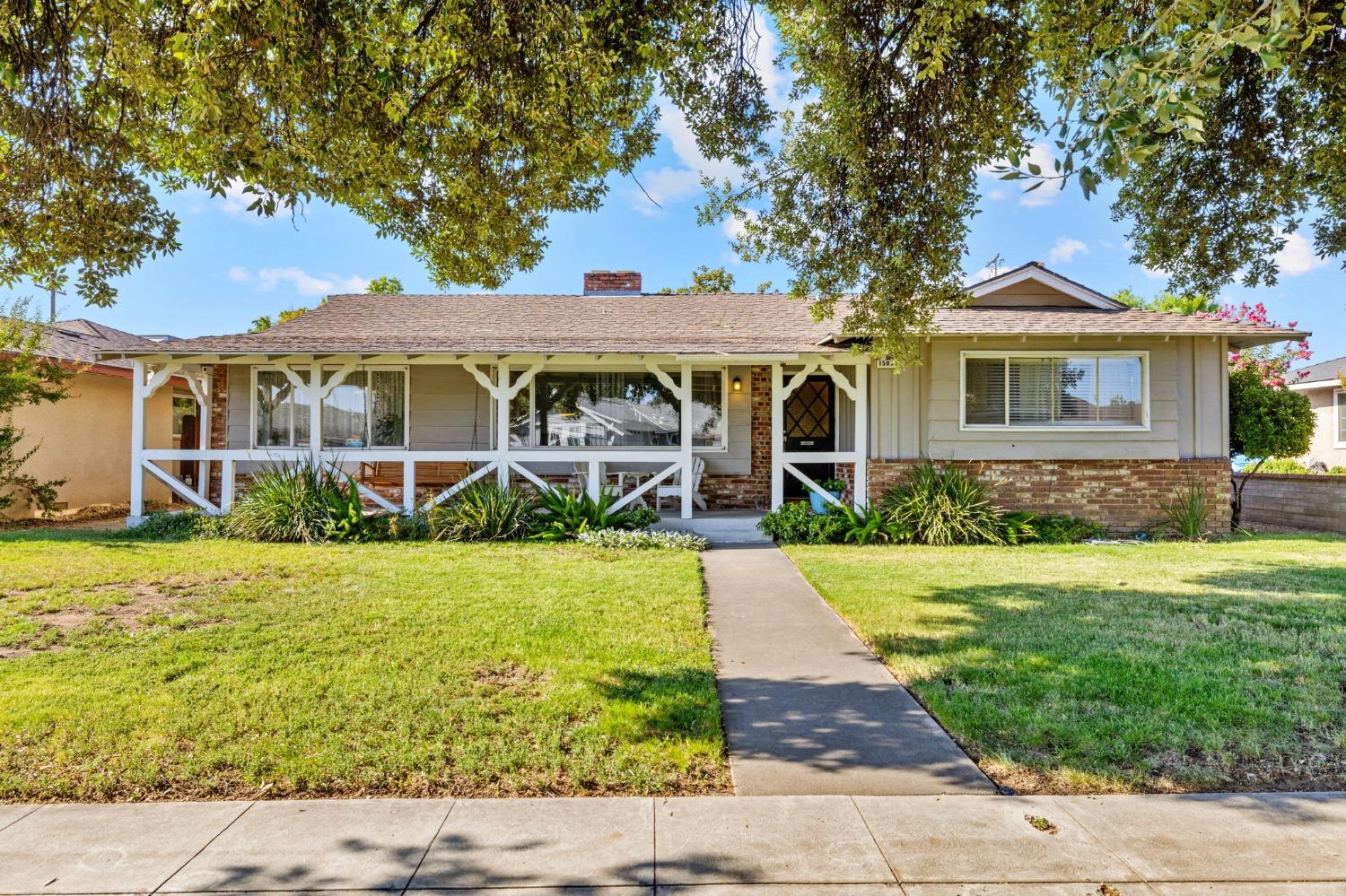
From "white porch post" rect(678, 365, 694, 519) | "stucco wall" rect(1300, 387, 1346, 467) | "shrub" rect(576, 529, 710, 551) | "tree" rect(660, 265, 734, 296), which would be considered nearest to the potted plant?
"white porch post" rect(678, 365, 694, 519)

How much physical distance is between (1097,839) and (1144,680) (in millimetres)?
2102

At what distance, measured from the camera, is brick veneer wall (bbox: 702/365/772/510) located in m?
12.9

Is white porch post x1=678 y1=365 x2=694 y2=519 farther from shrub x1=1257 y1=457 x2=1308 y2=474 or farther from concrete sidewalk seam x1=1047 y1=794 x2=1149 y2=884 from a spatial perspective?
shrub x1=1257 y1=457 x2=1308 y2=474

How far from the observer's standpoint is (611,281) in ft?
55.3

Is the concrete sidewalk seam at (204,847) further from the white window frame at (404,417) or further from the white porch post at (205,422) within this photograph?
the white porch post at (205,422)

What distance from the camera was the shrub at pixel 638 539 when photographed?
971 centimetres

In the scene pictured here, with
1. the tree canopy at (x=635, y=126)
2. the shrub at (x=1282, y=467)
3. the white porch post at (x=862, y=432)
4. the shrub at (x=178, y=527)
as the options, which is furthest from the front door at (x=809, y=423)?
the shrub at (x=1282, y=467)

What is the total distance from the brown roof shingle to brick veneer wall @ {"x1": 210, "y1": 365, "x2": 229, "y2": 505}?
1.38 m

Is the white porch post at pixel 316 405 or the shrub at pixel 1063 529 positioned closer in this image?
the shrub at pixel 1063 529

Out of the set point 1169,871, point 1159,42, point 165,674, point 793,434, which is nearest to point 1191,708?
point 1169,871

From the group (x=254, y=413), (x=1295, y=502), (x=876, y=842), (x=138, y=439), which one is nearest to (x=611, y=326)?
(x=254, y=413)

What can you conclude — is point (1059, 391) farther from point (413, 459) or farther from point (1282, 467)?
point (1282, 467)

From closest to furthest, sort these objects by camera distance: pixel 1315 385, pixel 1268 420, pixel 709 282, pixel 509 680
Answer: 1. pixel 509 680
2. pixel 1268 420
3. pixel 1315 385
4. pixel 709 282

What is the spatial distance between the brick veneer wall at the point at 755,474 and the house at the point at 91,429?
406 inches
